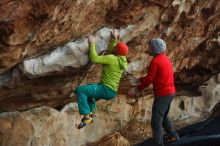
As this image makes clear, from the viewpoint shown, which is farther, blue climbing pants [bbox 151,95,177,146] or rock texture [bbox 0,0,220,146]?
blue climbing pants [bbox 151,95,177,146]

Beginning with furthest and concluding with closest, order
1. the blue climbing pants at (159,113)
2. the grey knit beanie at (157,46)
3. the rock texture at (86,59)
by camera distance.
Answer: the blue climbing pants at (159,113)
the grey knit beanie at (157,46)
the rock texture at (86,59)

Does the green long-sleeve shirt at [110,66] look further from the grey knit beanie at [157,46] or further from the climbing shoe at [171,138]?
the climbing shoe at [171,138]

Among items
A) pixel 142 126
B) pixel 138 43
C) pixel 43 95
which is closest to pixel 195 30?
pixel 138 43

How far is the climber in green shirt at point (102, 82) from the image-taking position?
909 cm

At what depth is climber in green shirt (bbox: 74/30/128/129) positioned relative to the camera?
29.8 ft

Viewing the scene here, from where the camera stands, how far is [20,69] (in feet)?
30.6

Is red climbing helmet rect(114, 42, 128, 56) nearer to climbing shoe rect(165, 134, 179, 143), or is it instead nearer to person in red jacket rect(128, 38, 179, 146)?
person in red jacket rect(128, 38, 179, 146)

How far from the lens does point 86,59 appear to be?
9656mm

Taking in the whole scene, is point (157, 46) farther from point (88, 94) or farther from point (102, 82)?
point (88, 94)

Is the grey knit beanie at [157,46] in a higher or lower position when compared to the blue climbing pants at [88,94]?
higher

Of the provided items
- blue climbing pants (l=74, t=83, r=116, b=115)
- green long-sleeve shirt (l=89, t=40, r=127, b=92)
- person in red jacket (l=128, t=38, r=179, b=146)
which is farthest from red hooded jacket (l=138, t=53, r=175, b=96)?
blue climbing pants (l=74, t=83, r=116, b=115)

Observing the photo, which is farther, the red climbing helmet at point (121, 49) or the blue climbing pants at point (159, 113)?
the blue climbing pants at point (159, 113)

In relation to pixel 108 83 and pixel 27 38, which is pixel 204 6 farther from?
pixel 27 38

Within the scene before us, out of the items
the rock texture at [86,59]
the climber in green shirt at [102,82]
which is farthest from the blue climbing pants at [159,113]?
the rock texture at [86,59]
